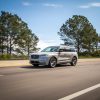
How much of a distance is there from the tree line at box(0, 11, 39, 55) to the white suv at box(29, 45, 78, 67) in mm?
41411

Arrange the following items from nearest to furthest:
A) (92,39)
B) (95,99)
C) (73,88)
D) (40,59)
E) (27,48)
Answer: (95,99) → (73,88) → (40,59) → (27,48) → (92,39)

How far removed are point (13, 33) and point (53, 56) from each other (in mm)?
44633

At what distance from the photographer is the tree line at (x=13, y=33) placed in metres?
63.0

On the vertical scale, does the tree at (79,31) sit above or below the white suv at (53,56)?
above

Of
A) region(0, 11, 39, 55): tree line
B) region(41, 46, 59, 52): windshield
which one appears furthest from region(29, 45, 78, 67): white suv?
region(0, 11, 39, 55): tree line

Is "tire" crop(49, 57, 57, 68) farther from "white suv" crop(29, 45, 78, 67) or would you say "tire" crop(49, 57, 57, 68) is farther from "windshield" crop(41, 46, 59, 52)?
"windshield" crop(41, 46, 59, 52)

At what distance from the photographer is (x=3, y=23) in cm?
6266

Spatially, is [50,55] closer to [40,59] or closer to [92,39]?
[40,59]

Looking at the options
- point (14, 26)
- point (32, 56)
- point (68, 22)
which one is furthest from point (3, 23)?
point (32, 56)

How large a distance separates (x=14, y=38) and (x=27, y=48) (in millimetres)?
6026

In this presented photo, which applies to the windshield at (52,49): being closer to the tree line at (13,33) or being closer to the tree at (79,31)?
the tree line at (13,33)

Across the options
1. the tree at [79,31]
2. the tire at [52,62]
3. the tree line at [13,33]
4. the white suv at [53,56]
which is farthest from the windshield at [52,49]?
the tree at [79,31]

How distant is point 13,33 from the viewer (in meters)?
63.9

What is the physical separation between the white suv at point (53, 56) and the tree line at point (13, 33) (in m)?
41.4
